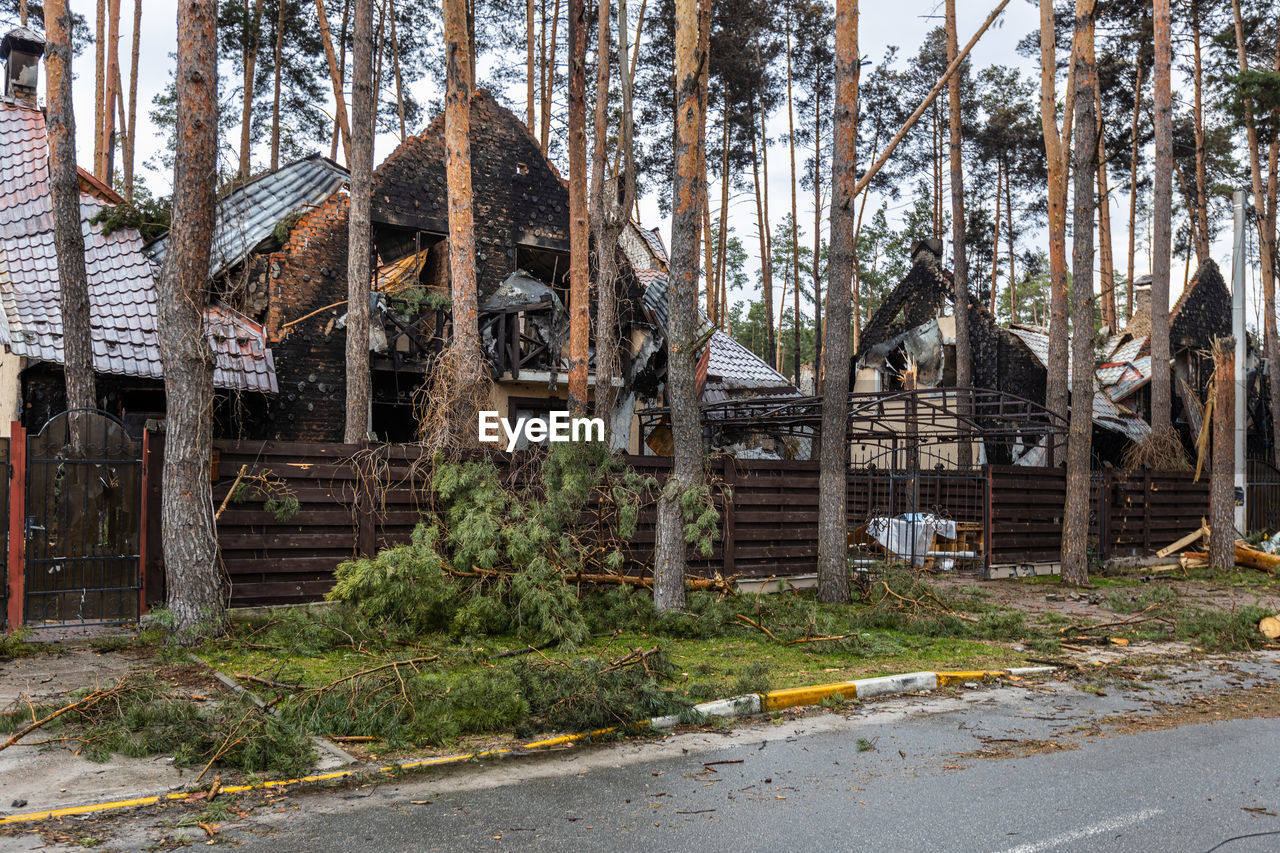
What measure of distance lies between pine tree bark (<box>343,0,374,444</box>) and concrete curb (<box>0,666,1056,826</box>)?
688 cm

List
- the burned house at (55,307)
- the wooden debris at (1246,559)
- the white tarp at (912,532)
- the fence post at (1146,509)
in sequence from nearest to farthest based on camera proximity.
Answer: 1. the burned house at (55,307)
2. the white tarp at (912,532)
3. the wooden debris at (1246,559)
4. the fence post at (1146,509)

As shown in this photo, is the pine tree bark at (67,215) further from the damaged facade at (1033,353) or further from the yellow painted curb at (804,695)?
the damaged facade at (1033,353)

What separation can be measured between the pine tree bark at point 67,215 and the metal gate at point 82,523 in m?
2.19

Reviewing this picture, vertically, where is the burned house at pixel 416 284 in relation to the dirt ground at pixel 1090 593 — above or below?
above

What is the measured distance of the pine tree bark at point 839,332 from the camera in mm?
12656

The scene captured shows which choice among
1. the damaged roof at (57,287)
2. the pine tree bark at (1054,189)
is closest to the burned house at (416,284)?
the damaged roof at (57,287)

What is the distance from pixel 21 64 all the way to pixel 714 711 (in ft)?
60.0

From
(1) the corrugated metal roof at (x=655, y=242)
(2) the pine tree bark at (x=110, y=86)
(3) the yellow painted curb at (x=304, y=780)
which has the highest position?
(2) the pine tree bark at (x=110, y=86)

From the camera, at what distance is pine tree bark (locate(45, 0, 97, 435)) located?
11906 millimetres

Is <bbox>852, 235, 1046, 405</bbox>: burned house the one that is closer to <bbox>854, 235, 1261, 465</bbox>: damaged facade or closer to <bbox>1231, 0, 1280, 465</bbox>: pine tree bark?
<bbox>854, 235, 1261, 465</bbox>: damaged facade

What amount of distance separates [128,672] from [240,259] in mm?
10824

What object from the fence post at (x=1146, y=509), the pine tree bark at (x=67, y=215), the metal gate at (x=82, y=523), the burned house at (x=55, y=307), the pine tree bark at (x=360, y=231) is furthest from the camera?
the fence post at (x=1146, y=509)

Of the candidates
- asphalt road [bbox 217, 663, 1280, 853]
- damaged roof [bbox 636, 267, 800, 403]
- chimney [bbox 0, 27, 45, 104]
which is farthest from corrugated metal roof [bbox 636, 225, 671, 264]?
asphalt road [bbox 217, 663, 1280, 853]

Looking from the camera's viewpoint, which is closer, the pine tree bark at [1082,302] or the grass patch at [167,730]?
the grass patch at [167,730]
